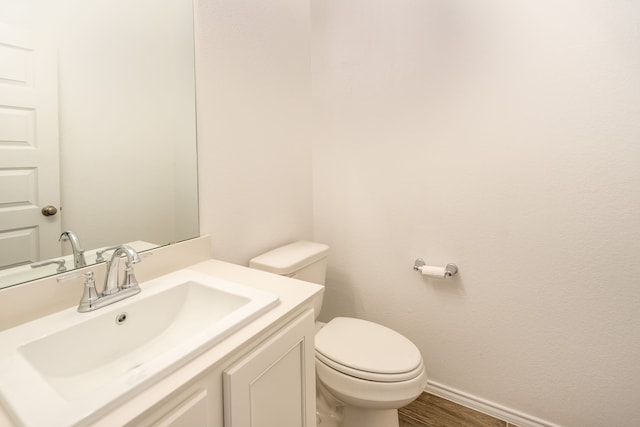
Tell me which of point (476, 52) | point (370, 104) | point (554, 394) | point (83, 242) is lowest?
point (554, 394)

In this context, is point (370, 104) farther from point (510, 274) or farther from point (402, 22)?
point (510, 274)

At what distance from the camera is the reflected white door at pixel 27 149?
82 centimetres

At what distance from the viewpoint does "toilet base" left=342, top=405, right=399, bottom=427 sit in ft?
4.21

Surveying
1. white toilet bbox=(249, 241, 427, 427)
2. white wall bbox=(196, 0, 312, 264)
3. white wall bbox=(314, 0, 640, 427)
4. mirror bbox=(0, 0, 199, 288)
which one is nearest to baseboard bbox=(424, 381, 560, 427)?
white wall bbox=(314, 0, 640, 427)

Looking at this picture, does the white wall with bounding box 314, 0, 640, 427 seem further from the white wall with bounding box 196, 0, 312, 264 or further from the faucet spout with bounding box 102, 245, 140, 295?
the faucet spout with bounding box 102, 245, 140, 295

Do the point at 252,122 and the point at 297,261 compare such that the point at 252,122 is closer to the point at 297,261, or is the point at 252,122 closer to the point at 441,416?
the point at 297,261

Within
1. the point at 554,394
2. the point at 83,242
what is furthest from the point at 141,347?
the point at 554,394

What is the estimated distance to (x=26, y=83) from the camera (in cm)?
86

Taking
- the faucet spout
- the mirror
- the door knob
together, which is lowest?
the faucet spout

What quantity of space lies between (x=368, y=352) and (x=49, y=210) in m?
1.17

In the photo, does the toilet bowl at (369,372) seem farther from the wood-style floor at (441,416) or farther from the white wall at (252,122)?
the white wall at (252,122)

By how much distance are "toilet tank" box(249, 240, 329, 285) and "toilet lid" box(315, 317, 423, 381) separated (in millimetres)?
264

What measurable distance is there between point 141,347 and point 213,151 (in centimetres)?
74

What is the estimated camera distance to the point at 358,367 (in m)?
1.19
